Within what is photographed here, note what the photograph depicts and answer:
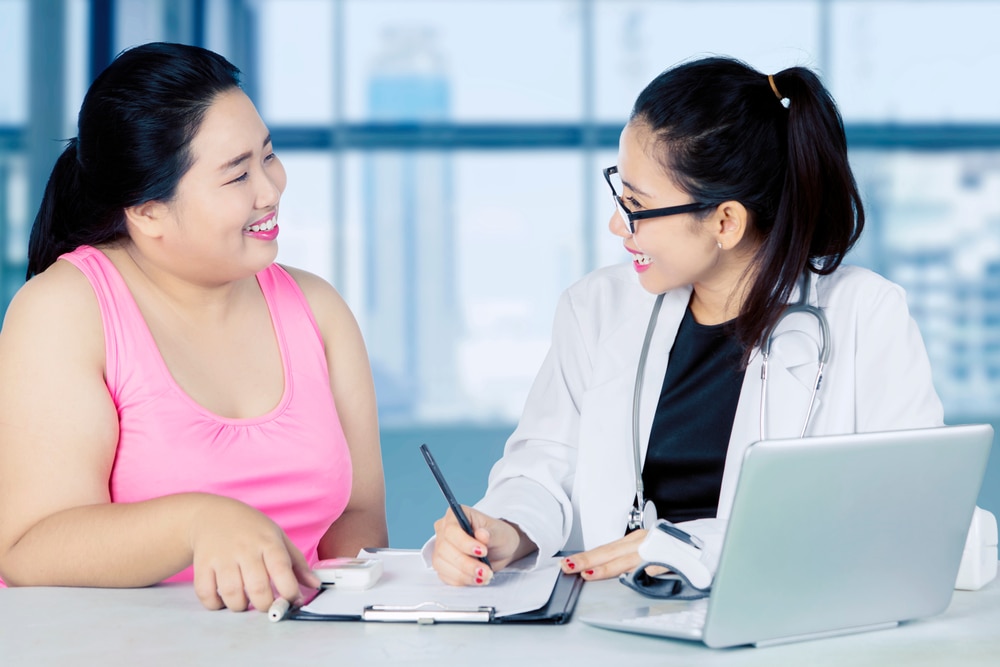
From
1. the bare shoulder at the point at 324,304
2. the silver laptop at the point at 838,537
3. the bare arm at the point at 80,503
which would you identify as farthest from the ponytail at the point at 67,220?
the silver laptop at the point at 838,537

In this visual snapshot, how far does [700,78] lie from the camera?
172cm

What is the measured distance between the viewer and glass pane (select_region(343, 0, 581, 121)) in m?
6.30

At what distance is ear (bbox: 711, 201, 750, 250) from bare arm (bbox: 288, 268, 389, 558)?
2.22ft

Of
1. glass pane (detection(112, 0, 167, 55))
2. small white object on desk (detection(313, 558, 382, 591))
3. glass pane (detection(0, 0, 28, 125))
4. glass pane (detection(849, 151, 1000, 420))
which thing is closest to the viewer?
small white object on desk (detection(313, 558, 382, 591))

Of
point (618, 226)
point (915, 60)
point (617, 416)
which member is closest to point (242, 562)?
point (617, 416)

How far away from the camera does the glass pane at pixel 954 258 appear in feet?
20.3

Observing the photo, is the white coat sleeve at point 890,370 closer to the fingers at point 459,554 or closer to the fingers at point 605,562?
the fingers at point 605,562

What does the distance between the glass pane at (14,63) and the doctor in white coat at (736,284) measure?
10.1 feet

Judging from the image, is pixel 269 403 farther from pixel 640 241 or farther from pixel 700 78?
pixel 700 78

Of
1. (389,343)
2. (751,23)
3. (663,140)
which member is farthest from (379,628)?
(751,23)

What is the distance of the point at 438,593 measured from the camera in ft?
4.10

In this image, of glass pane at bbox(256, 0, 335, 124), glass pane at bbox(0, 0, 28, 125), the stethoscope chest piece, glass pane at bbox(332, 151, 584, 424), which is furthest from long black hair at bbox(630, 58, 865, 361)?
glass pane at bbox(256, 0, 335, 124)

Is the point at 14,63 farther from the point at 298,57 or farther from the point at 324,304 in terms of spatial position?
the point at 324,304

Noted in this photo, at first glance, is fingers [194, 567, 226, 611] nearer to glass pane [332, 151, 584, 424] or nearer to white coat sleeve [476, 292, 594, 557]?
white coat sleeve [476, 292, 594, 557]
